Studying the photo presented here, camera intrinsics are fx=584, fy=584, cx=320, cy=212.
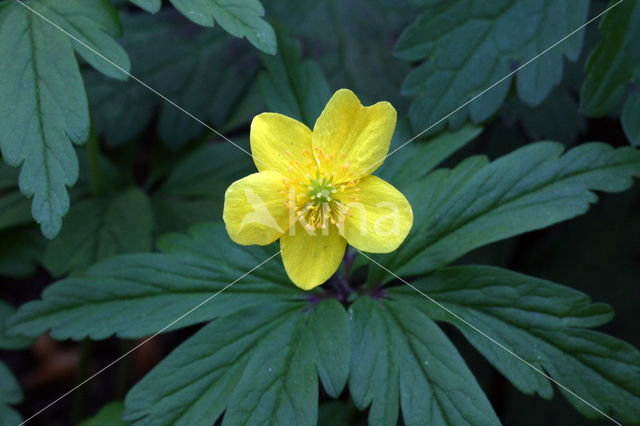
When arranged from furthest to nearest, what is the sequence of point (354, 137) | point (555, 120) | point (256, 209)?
1. point (555, 120)
2. point (354, 137)
3. point (256, 209)

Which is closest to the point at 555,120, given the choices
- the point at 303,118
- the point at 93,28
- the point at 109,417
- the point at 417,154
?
the point at 417,154

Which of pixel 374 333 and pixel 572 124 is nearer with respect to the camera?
pixel 374 333

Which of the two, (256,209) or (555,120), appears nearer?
(256,209)

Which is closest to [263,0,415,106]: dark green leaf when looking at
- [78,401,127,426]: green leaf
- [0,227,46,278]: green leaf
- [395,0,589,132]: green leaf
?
[395,0,589,132]: green leaf

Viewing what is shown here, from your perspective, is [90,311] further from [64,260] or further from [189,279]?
[64,260]

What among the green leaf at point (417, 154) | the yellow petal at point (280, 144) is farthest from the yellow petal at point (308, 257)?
the green leaf at point (417, 154)

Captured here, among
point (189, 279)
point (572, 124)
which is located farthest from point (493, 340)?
point (572, 124)

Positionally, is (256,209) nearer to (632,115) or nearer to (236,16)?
(236,16)
